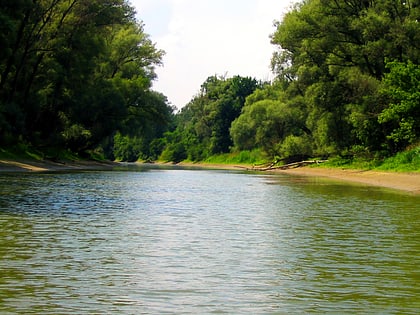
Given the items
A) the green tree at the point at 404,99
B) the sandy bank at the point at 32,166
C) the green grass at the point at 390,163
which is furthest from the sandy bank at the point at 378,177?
the sandy bank at the point at 32,166

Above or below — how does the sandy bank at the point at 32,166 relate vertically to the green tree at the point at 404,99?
below

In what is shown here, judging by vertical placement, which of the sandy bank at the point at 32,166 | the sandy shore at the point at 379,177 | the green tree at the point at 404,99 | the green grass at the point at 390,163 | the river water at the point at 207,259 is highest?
the green tree at the point at 404,99

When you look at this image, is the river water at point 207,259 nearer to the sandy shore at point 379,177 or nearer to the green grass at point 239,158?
the sandy shore at point 379,177

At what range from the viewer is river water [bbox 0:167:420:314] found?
9.30m

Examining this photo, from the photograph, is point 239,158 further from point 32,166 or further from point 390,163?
point 390,163

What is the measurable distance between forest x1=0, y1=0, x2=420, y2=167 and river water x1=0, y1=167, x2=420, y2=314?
31.3 metres

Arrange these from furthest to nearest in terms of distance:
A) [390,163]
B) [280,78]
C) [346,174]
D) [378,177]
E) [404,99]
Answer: [280,78] < [346,174] < [390,163] < [404,99] < [378,177]

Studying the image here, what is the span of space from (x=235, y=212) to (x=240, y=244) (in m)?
7.53

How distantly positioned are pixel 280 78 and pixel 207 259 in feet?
213

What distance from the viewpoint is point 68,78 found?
219ft

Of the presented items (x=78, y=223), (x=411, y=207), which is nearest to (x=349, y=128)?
(x=411, y=207)

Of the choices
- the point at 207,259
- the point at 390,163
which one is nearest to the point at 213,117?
the point at 390,163

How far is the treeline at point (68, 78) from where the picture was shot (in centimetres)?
5803

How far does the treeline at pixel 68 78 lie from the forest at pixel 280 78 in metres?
0.13
